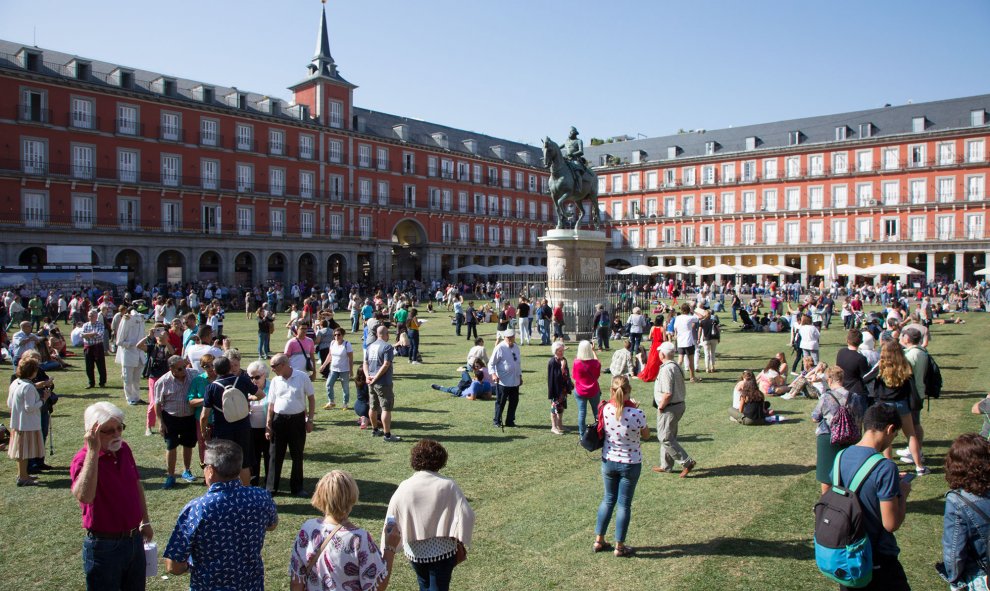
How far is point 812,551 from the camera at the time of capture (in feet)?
18.7

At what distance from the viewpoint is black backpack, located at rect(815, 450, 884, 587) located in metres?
3.67

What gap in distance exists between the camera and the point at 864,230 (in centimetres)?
5334

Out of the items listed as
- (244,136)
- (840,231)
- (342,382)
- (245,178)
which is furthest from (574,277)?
(840,231)

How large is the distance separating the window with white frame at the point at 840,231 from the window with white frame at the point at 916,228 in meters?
4.31

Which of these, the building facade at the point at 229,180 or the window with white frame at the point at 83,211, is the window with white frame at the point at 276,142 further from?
the window with white frame at the point at 83,211

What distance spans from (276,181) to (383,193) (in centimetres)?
881

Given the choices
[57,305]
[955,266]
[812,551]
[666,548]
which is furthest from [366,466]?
[955,266]

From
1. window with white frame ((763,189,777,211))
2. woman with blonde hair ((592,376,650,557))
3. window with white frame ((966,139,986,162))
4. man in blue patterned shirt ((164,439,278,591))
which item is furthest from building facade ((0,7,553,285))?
window with white frame ((966,139,986,162))

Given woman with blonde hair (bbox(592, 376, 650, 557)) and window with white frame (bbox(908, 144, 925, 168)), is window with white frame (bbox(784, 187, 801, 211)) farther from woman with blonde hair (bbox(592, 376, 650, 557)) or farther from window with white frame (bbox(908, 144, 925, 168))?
woman with blonde hair (bbox(592, 376, 650, 557))

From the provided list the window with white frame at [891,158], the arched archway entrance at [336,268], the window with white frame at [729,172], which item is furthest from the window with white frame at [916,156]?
the arched archway entrance at [336,268]

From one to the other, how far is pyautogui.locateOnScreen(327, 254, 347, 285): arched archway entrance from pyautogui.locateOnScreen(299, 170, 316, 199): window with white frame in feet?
16.2

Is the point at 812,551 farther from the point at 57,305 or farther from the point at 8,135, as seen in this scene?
the point at 8,135

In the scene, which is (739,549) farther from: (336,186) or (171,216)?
(336,186)

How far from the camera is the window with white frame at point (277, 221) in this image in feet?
147
